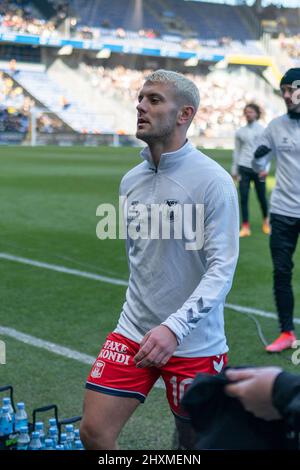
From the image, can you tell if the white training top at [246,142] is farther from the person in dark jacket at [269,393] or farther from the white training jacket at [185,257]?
the person in dark jacket at [269,393]

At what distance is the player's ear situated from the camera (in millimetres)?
3848

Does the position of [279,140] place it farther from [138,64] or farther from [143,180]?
[138,64]

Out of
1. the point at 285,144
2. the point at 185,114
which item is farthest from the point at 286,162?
the point at 185,114

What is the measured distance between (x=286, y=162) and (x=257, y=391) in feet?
17.3

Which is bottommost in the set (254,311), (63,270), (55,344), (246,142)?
(63,270)

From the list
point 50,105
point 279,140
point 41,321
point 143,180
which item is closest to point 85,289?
point 41,321

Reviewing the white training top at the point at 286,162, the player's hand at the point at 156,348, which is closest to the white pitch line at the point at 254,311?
the white training top at the point at 286,162

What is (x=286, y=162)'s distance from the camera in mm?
6875

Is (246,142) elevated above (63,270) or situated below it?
above

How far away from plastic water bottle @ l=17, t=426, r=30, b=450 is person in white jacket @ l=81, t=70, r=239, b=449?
669 mm

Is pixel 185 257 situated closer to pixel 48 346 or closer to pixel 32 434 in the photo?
pixel 32 434

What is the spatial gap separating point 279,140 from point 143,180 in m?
3.21

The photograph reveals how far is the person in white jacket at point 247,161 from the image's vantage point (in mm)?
13547

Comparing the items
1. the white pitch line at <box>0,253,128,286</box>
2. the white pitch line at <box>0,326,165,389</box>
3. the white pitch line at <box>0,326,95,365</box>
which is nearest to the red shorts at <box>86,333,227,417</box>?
the white pitch line at <box>0,326,165,389</box>
